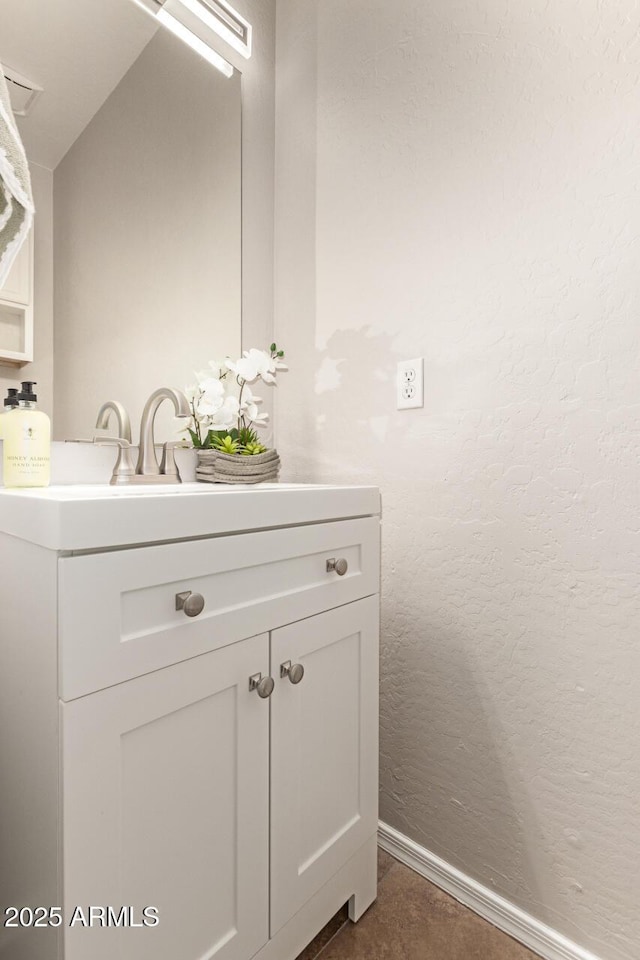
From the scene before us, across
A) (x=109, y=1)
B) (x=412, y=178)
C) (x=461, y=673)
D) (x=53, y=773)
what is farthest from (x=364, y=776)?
(x=109, y=1)

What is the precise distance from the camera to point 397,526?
4.09 ft

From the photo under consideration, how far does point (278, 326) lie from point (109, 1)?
30.9 inches

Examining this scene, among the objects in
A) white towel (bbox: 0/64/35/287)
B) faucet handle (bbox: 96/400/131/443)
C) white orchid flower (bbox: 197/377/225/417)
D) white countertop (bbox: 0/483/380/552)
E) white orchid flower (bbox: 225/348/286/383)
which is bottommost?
white countertop (bbox: 0/483/380/552)

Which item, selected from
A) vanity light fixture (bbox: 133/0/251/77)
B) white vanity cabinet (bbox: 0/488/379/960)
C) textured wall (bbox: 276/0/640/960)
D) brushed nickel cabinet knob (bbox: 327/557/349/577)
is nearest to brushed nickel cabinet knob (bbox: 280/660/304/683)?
white vanity cabinet (bbox: 0/488/379/960)

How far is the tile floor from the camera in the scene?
1.00m

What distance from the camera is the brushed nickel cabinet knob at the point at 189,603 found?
2.22 feet

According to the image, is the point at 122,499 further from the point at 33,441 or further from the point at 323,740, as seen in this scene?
the point at 323,740

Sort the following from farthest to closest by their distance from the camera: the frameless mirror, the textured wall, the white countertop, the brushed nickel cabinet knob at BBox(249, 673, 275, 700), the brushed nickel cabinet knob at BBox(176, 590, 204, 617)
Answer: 1. the frameless mirror
2. the textured wall
3. the brushed nickel cabinet knob at BBox(249, 673, 275, 700)
4. the brushed nickel cabinet knob at BBox(176, 590, 204, 617)
5. the white countertop

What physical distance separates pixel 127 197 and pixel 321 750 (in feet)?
3.99

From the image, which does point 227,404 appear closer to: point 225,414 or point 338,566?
point 225,414

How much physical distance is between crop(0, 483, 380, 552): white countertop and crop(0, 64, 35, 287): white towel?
32 centimetres

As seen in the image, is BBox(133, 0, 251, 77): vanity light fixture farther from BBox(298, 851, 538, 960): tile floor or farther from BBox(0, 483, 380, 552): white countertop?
BBox(298, 851, 538, 960): tile floor

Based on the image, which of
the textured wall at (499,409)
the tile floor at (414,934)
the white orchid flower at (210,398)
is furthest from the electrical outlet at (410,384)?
the tile floor at (414,934)

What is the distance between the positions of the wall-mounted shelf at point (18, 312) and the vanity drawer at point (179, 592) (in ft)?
1.98
